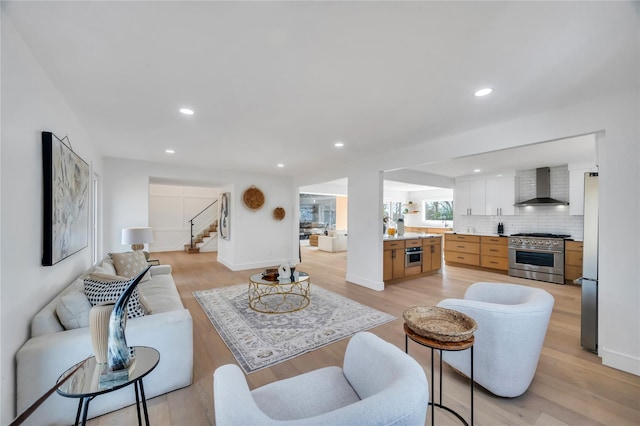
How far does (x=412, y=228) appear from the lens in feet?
35.5

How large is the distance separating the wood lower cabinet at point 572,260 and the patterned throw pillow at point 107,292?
695 centimetres

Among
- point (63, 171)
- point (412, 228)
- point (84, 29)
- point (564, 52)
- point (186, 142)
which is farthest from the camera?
point (412, 228)

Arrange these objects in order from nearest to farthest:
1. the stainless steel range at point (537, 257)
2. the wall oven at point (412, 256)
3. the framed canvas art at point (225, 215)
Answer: the stainless steel range at point (537, 257) < the wall oven at point (412, 256) < the framed canvas art at point (225, 215)

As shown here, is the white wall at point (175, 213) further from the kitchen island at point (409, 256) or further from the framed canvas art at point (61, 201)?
the kitchen island at point (409, 256)

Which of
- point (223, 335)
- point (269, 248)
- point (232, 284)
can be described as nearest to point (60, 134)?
point (223, 335)

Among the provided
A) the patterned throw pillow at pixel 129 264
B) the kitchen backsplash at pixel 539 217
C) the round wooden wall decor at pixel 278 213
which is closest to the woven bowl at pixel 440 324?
the patterned throw pillow at pixel 129 264

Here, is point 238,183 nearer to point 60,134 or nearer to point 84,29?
point 60,134

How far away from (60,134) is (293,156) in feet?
10.3

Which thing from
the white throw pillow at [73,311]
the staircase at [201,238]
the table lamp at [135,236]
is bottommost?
the staircase at [201,238]

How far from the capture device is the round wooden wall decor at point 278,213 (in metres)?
7.04

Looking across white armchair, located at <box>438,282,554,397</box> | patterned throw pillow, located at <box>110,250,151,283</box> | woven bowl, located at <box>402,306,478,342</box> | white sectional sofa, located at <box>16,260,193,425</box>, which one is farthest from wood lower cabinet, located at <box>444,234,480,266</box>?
patterned throw pillow, located at <box>110,250,151,283</box>

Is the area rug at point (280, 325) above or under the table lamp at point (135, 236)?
under

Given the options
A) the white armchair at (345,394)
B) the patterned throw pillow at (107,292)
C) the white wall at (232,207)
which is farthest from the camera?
the white wall at (232,207)

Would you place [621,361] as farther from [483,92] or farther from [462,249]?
[462,249]
